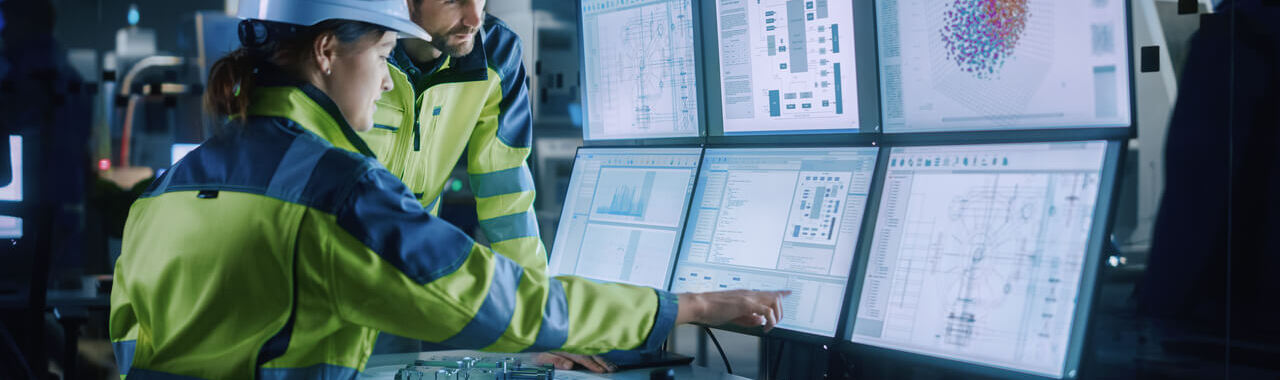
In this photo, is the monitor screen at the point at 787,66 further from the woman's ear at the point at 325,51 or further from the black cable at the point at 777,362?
the woman's ear at the point at 325,51

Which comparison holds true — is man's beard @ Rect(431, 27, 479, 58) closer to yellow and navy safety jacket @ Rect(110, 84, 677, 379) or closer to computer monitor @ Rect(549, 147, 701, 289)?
Result: computer monitor @ Rect(549, 147, 701, 289)

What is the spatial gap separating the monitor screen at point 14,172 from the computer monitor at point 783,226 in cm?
190

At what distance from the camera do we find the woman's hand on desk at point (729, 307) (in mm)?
1363

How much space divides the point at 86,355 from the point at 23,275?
1801mm

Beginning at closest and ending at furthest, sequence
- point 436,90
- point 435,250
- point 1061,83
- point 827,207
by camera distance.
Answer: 1. point 435,250
2. point 1061,83
3. point 827,207
4. point 436,90

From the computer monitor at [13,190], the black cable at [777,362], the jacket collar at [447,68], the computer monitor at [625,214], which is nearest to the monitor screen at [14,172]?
the computer monitor at [13,190]

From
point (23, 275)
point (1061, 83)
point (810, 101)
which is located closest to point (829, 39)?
point (810, 101)

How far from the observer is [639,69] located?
6.93 ft

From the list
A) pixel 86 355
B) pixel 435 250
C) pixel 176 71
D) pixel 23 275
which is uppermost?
pixel 176 71

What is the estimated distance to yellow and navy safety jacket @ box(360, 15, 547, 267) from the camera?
2.02m

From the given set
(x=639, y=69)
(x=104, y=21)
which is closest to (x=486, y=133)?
(x=639, y=69)

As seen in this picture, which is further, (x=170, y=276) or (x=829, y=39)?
(x=829, y=39)

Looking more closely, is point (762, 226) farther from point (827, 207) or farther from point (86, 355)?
point (86, 355)

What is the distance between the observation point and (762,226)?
5.77ft
